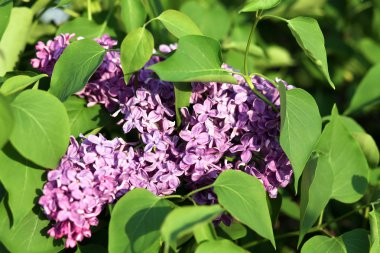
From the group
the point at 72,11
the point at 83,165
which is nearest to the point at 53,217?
the point at 83,165

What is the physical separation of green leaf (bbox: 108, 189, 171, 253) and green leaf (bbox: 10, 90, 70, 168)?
0.14m

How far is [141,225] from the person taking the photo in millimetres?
1046

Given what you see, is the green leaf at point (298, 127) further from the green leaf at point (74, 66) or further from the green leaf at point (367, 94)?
the green leaf at point (367, 94)

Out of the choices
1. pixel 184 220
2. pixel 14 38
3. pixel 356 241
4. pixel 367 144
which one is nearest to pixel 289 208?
pixel 367 144

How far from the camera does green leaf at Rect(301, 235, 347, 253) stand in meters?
1.24

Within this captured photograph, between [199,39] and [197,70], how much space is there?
0.07 meters

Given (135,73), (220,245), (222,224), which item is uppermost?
(135,73)

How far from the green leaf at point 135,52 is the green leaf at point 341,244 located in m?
0.45

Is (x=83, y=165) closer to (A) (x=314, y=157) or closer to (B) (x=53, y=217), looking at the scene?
(B) (x=53, y=217)

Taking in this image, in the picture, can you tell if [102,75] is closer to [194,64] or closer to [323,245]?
[194,64]

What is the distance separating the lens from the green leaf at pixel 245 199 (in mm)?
1063

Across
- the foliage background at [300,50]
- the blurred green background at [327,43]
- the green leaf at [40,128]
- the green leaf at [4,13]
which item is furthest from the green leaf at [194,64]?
the blurred green background at [327,43]

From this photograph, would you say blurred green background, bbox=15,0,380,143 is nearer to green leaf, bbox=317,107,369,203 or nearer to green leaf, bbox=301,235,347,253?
green leaf, bbox=317,107,369,203

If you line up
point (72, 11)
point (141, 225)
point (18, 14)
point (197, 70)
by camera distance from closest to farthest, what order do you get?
point (141, 225) < point (197, 70) < point (18, 14) < point (72, 11)
